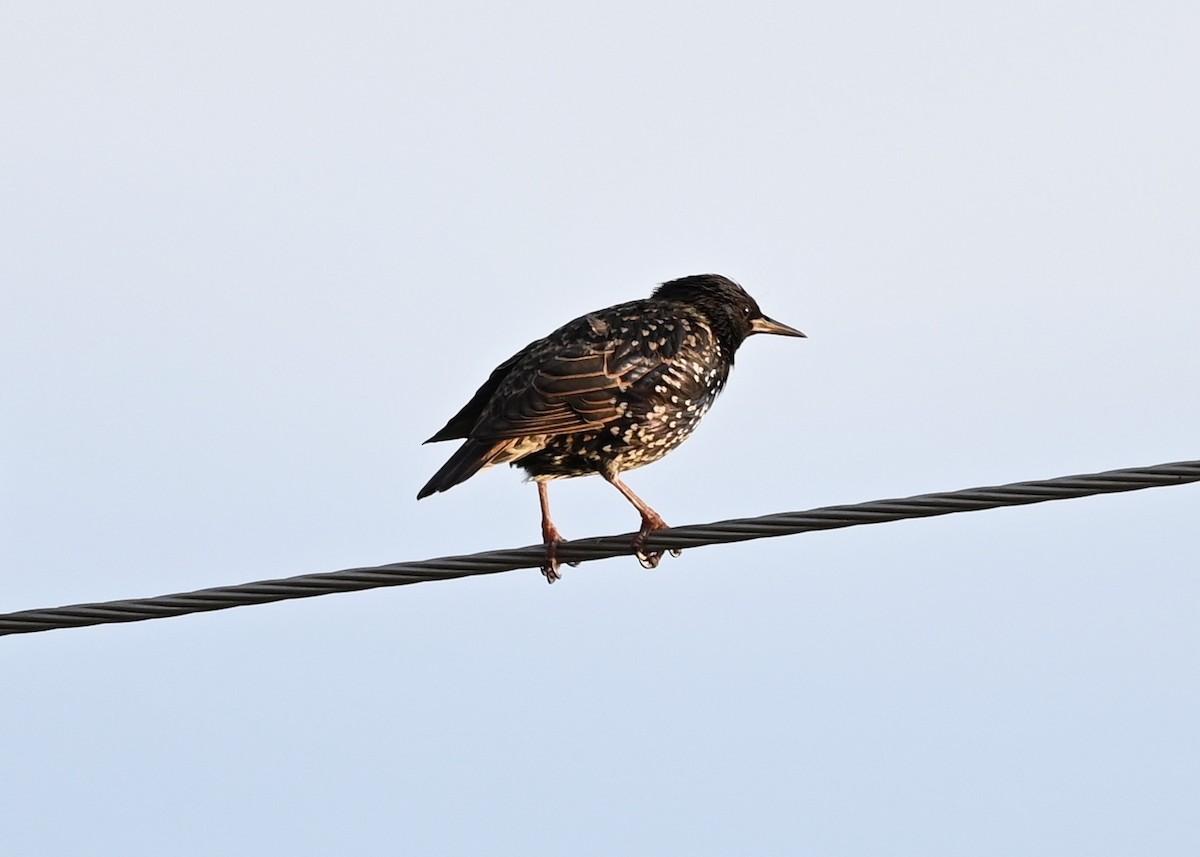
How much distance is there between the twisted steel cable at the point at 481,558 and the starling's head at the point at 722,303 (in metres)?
3.27

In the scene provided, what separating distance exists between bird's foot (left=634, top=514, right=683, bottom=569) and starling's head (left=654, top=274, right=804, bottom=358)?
1.65m

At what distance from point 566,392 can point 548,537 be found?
683 millimetres

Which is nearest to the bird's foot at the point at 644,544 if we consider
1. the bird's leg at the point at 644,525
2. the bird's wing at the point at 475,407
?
the bird's leg at the point at 644,525

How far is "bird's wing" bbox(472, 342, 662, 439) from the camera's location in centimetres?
820

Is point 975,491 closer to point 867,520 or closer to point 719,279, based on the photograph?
point 867,520

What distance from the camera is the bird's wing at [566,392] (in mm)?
8195

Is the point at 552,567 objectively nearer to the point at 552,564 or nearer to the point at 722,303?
the point at 552,564

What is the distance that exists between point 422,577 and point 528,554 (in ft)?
1.92

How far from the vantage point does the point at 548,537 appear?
8.14m

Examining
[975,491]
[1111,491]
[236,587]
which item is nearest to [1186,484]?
[1111,491]

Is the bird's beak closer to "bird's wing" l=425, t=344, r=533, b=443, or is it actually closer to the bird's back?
the bird's back

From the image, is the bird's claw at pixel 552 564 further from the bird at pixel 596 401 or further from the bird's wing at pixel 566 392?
the bird's wing at pixel 566 392

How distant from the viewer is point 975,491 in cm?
589

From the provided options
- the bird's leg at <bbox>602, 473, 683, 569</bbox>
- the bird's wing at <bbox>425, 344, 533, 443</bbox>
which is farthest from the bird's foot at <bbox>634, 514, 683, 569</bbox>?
the bird's wing at <bbox>425, 344, 533, 443</bbox>
